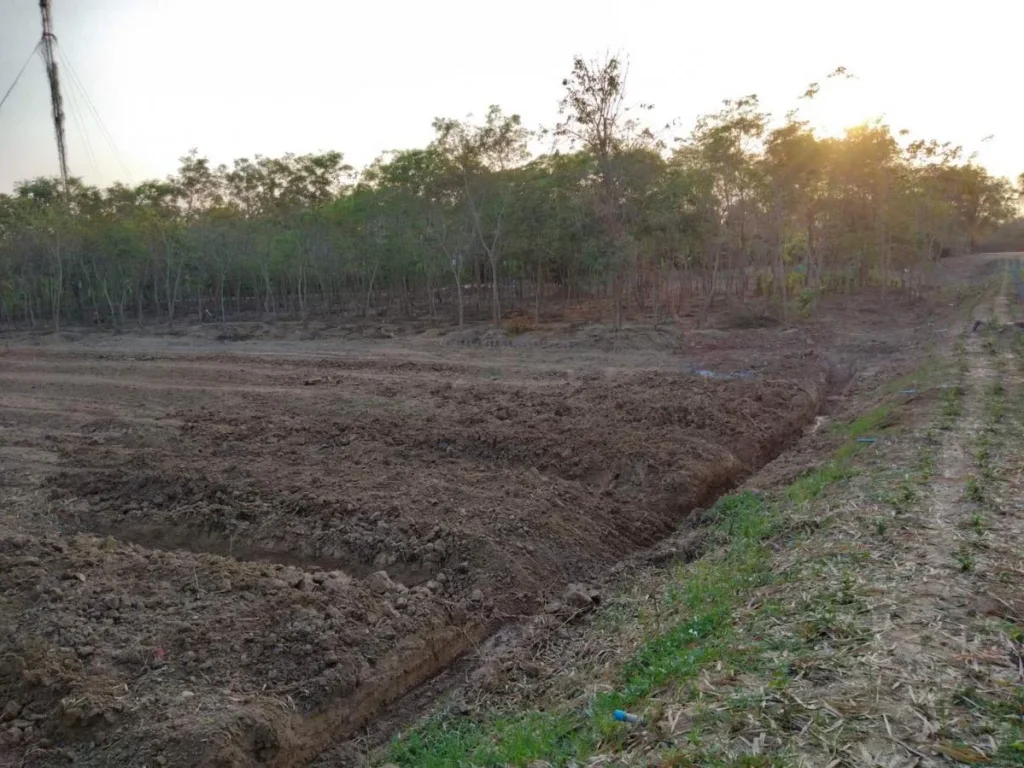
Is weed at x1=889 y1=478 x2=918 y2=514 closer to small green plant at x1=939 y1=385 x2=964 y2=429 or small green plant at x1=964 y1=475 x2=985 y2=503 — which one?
small green plant at x1=964 y1=475 x2=985 y2=503

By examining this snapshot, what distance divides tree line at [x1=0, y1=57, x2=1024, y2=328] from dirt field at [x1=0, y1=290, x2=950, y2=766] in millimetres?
9049

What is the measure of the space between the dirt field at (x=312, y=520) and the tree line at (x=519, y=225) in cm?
905

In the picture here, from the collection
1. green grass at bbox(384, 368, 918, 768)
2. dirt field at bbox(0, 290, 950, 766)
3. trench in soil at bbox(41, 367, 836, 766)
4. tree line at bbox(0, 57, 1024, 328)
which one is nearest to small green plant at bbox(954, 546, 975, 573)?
green grass at bbox(384, 368, 918, 768)

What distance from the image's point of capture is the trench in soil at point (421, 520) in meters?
5.40

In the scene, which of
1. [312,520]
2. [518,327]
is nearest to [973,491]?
[312,520]

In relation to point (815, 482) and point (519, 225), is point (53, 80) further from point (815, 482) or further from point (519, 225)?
point (815, 482)

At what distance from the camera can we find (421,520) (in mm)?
7746

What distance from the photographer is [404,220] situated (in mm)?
32156

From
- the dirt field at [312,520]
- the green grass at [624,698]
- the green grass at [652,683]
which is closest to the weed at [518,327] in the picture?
the dirt field at [312,520]

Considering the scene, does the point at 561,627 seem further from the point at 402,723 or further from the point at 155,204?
the point at 155,204

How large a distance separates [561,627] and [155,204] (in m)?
42.5

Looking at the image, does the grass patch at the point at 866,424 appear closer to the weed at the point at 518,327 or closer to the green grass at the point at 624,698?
the green grass at the point at 624,698

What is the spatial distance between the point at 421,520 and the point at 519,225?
74.0 ft

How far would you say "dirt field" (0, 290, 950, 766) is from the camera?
15.9ft
